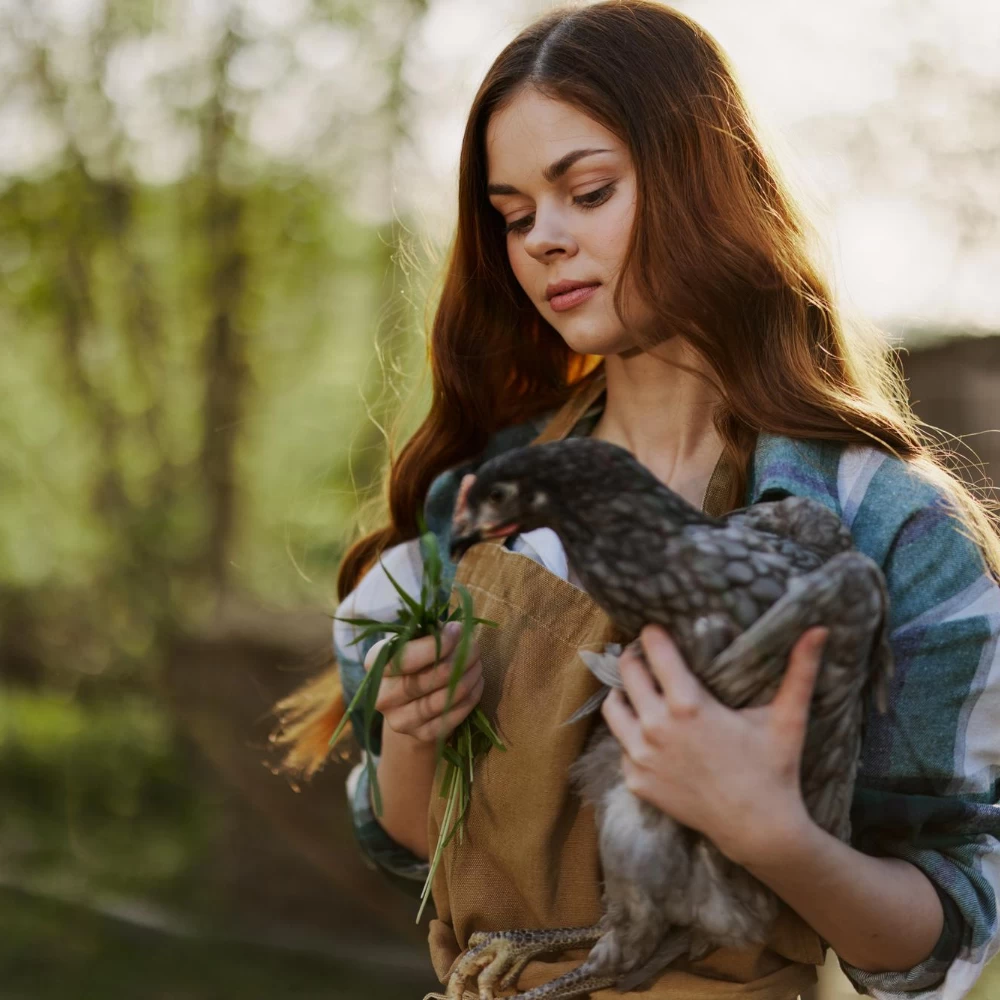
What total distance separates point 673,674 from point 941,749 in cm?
43

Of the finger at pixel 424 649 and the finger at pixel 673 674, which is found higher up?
the finger at pixel 673 674

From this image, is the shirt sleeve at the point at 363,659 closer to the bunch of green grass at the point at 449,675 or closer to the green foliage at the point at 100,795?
the bunch of green grass at the point at 449,675

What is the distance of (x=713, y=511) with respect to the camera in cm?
150

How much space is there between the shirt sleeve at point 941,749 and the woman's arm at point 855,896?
0.03 m

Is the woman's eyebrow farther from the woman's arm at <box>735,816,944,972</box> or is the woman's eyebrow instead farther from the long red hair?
the woman's arm at <box>735,816,944,972</box>

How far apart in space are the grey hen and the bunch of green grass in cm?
12

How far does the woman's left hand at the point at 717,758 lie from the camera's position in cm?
113

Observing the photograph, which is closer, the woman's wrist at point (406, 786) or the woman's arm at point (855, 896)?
the woman's arm at point (855, 896)

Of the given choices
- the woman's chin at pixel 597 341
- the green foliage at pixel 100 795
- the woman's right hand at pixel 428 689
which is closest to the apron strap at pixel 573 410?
the woman's chin at pixel 597 341

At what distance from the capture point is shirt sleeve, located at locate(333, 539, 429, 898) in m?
1.75

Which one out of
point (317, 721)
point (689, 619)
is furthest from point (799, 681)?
point (317, 721)

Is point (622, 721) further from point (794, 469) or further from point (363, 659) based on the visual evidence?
point (363, 659)

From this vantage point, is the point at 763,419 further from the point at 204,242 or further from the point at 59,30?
the point at 59,30

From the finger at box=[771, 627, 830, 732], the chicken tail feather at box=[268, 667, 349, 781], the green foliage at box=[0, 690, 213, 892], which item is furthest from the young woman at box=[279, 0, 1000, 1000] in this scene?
the green foliage at box=[0, 690, 213, 892]
